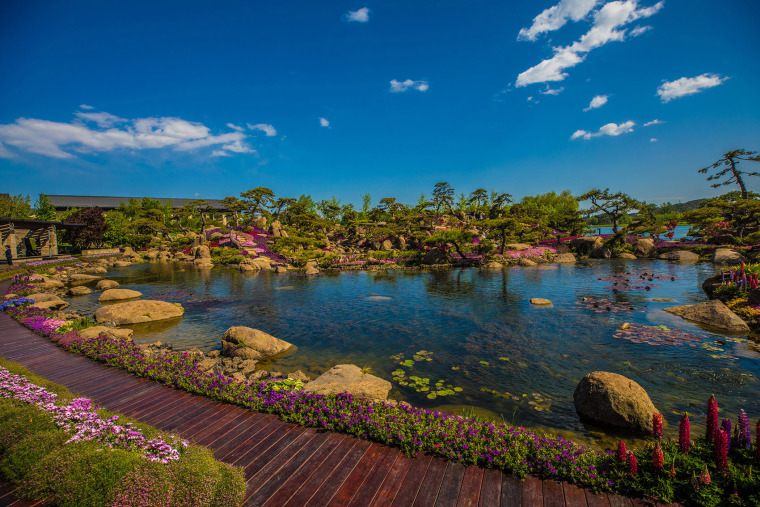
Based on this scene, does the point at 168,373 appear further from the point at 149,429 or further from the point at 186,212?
the point at 186,212

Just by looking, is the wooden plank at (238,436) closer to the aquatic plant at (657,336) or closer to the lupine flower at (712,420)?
the lupine flower at (712,420)

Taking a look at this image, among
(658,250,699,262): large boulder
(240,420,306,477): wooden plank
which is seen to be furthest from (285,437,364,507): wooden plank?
(658,250,699,262): large boulder

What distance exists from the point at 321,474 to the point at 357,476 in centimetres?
67

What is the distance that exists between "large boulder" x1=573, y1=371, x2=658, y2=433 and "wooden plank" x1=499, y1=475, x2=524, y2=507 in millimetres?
4810

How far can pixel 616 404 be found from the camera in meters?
8.33

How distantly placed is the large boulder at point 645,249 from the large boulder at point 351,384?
50104 mm

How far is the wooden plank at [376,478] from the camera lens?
16.6ft

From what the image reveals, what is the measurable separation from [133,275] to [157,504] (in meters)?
42.5

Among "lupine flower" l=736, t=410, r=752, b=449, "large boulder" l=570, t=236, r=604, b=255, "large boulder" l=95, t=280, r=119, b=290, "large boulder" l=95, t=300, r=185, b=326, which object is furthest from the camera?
"large boulder" l=570, t=236, r=604, b=255

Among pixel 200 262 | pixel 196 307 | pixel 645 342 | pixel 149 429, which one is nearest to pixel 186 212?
pixel 200 262

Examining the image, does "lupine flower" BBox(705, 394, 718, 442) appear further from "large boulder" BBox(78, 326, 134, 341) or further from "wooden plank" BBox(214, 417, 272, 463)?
"large boulder" BBox(78, 326, 134, 341)

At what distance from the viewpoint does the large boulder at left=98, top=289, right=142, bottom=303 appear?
23641mm

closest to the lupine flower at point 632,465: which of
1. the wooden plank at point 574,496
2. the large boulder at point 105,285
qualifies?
the wooden plank at point 574,496

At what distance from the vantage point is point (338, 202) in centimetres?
9394
